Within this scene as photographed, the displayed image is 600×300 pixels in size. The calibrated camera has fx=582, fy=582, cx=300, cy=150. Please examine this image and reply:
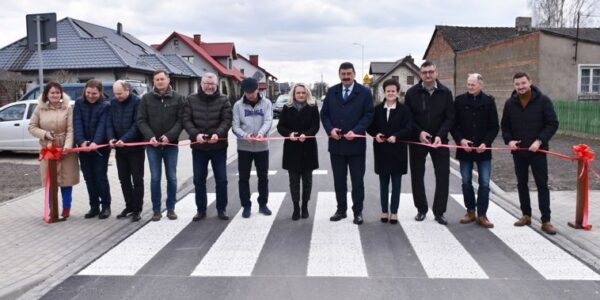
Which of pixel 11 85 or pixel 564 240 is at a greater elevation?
pixel 11 85

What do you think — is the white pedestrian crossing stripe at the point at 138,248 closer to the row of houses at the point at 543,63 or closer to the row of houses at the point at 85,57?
the row of houses at the point at 85,57

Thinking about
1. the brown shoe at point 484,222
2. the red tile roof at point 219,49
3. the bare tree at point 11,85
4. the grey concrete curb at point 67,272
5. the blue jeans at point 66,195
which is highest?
the red tile roof at point 219,49

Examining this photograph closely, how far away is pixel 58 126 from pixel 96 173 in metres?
0.81

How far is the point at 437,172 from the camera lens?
7.80 m

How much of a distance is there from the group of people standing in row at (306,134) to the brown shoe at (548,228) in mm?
144

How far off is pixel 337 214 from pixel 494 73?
2783 centimetres

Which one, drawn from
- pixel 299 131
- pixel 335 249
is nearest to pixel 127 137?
pixel 299 131

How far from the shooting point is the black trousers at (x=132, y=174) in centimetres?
791

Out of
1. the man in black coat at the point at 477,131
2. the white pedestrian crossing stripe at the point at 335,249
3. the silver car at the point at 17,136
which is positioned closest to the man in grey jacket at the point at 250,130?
the white pedestrian crossing stripe at the point at 335,249

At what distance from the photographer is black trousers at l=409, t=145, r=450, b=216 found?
767 cm

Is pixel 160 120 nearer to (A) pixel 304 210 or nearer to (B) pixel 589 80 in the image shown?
(A) pixel 304 210

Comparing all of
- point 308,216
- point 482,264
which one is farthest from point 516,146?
point 308,216

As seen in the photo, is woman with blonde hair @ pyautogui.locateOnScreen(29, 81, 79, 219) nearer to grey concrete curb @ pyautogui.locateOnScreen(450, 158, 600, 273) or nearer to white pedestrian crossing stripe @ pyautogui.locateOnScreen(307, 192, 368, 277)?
white pedestrian crossing stripe @ pyautogui.locateOnScreen(307, 192, 368, 277)

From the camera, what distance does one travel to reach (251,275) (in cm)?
548
